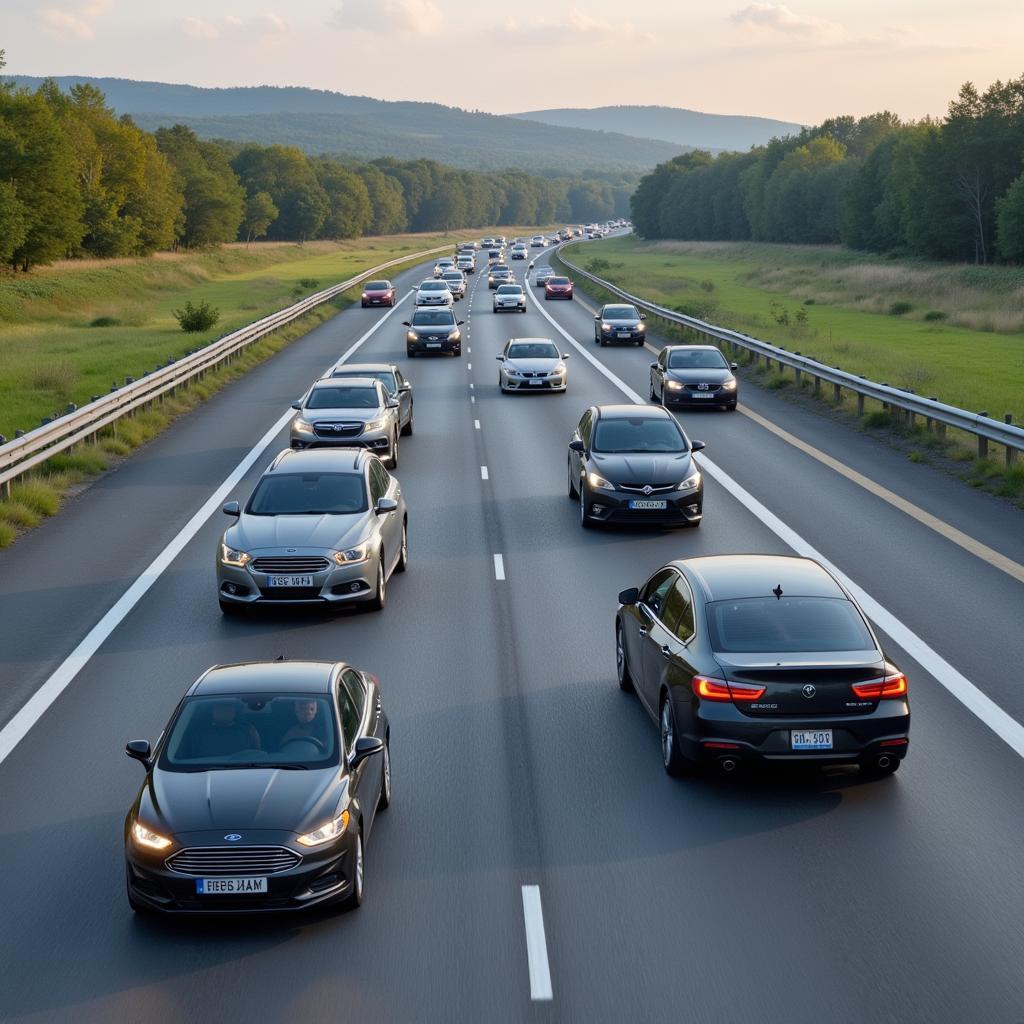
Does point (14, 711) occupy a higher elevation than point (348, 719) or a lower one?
lower

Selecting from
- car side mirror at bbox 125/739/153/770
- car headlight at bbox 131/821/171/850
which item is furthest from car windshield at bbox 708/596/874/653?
car headlight at bbox 131/821/171/850

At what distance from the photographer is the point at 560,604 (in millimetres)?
15727

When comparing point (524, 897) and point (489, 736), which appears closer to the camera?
point (524, 897)

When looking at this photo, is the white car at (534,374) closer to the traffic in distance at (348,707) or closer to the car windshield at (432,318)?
the car windshield at (432,318)

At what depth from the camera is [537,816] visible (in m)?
9.73

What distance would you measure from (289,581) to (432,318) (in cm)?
3361

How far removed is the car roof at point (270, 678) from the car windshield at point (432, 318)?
38.5 m

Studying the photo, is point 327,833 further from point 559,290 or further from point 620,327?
point 559,290

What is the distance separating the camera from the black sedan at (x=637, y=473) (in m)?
19.6

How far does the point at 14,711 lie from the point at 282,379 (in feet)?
92.7

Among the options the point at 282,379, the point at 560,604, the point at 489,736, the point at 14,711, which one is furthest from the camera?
the point at 282,379

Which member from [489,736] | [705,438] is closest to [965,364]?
[705,438]

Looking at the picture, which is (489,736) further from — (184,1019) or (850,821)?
(184,1019)

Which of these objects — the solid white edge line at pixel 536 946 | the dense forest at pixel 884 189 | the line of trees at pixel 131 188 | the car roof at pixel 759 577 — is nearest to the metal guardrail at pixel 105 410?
the car roof at pixel 759 577
